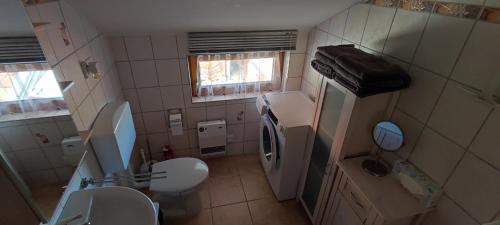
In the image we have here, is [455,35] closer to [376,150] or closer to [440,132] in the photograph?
[440,132]

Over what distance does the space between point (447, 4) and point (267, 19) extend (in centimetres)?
107

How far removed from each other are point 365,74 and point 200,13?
1.05m

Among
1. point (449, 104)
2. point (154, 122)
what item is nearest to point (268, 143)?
point (154, 122)

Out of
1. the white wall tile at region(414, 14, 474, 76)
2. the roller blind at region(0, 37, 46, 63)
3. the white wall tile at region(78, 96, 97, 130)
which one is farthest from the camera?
the white wall tile at region(78, 96, 97, 130)

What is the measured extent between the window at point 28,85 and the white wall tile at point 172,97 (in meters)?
1.13

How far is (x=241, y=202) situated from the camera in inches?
87.3

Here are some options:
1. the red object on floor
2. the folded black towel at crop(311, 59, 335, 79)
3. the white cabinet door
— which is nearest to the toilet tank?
the red object on floor

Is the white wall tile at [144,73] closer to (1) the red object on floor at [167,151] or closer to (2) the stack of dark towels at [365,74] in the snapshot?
(1) the red object on floor at [167,151]

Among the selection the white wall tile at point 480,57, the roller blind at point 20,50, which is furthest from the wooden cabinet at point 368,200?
the roller blind at point 20,50

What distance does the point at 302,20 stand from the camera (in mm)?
1918

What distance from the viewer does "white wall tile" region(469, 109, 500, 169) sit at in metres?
0.96

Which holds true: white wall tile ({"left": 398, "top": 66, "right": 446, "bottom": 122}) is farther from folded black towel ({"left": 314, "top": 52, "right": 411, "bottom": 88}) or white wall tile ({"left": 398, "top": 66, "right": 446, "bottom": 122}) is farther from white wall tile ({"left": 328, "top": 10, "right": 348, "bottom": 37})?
white wall tile ({"left": 328, "top": 10, "right": 348, "bottom": 37})

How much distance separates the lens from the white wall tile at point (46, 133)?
937 millimetres

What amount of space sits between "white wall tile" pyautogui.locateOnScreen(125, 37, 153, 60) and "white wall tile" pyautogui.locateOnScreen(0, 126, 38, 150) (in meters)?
1.18
